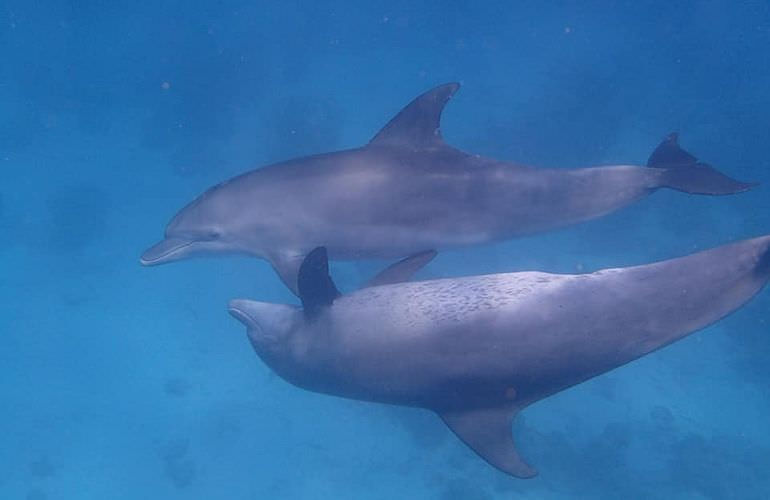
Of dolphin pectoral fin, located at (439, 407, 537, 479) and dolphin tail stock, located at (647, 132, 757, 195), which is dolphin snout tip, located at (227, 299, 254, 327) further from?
dolphin tail stock, located at (647, 132, 757, 195)

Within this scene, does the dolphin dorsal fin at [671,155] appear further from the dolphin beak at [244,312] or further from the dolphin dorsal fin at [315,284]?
the dolphin beak at [244,312]

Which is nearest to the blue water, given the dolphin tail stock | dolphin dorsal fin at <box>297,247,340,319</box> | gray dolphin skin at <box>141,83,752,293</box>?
gray dolphin skin at <box>141,83,752,293</box>

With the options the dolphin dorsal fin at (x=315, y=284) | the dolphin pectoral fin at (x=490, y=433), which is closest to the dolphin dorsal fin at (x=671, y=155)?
the dolphin pectoral fin at (x=490, y=433)

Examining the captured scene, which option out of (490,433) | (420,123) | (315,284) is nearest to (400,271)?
(315,284)

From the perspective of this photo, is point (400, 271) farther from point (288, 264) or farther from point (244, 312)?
point (244, 312)

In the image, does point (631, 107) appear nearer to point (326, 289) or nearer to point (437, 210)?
point (437, 210)

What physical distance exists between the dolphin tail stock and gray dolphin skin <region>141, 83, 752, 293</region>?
14 millimetres

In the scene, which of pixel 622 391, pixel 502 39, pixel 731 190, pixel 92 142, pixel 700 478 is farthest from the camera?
pixel 92 142

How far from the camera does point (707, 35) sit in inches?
696

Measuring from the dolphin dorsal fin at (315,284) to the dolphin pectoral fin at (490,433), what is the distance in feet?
6.86

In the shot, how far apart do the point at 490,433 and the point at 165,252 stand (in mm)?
5780

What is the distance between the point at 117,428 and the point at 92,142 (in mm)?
9270

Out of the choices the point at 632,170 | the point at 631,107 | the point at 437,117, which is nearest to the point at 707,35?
the point at 631,107

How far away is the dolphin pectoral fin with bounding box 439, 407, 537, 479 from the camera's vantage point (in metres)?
6.16
